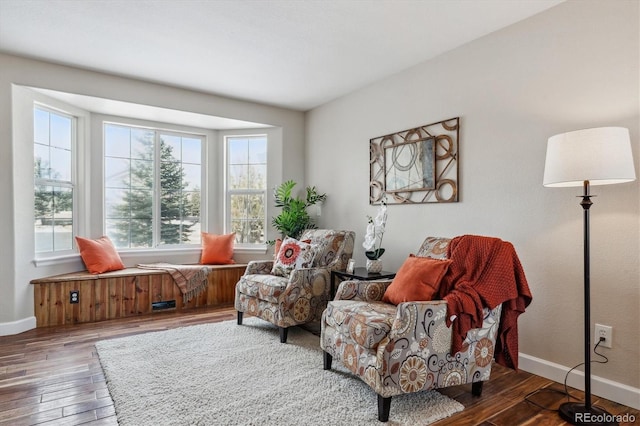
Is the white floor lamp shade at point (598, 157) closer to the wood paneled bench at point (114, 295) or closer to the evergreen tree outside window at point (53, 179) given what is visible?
the wood paneled bench at point (114, 295)

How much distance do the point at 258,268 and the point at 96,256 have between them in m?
1.80

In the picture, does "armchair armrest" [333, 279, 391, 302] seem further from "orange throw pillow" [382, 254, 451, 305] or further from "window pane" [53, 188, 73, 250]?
"window pane" [53, 188, 73, 250]

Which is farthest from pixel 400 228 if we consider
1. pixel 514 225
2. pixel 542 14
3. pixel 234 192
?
pixel 234 192

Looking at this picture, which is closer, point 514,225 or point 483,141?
point 514,225

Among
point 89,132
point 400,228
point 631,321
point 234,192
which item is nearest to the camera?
point 631,321

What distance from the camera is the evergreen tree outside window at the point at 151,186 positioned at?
4379 mm

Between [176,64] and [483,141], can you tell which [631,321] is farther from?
[176,64]

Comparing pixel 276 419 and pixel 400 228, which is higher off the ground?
pixel 400 228

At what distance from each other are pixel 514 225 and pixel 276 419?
2.02 m

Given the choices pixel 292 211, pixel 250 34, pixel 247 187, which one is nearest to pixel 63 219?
pixel 247 187

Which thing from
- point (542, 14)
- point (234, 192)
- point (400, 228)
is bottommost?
point (400, 228)

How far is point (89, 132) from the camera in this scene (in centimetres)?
417

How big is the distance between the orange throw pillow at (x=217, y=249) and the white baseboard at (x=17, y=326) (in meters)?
1.76

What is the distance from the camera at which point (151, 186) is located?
4.59 m
